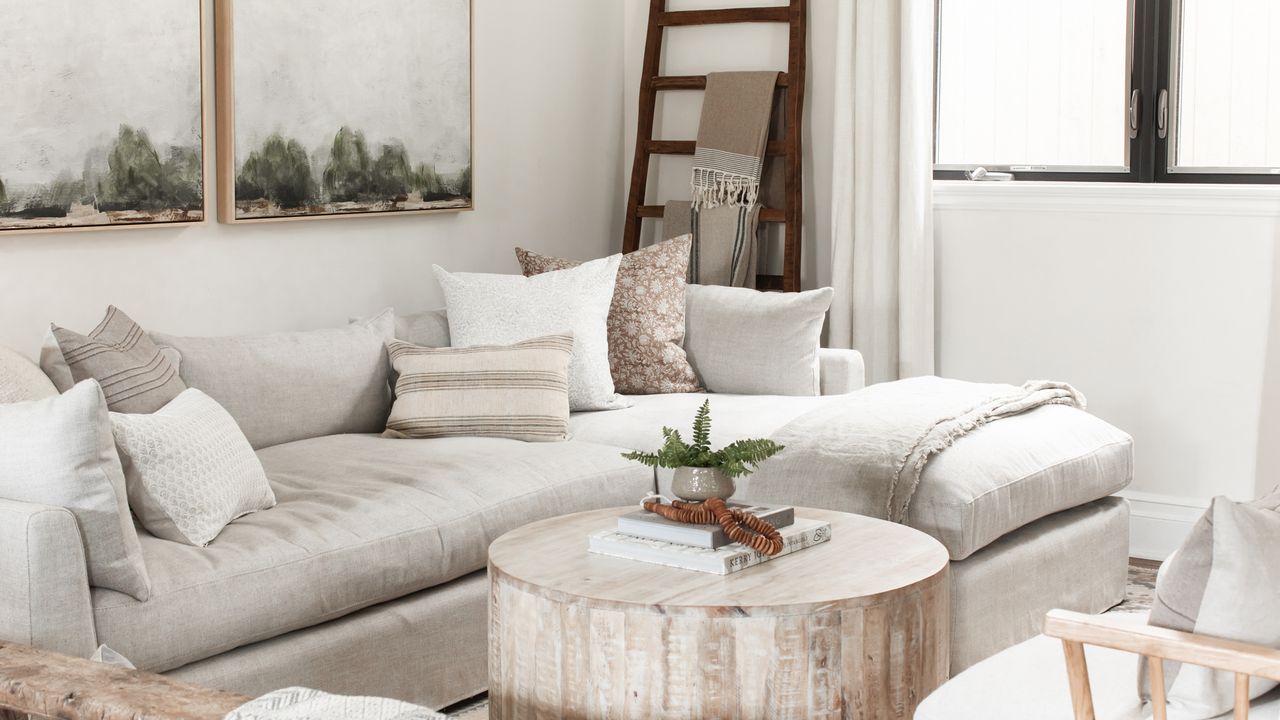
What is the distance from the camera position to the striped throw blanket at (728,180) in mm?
4723

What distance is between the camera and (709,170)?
4832 millimetres

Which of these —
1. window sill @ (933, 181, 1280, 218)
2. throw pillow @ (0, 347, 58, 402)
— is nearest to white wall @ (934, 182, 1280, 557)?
window sill @ (933, 181, 1280, 218)

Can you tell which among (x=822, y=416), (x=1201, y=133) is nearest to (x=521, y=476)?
(x=822, y=416)

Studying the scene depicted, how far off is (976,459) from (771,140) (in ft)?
6.57

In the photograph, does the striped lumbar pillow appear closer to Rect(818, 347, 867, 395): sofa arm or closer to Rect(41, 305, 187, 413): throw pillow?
Rect(41, 305, 187, 413): throw pillow

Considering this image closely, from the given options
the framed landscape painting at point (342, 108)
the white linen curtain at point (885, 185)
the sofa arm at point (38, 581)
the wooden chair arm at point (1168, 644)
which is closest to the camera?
the wooden chair arm at point (1168, 644)

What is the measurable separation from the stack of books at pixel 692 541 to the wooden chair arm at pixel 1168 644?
0.65 meters

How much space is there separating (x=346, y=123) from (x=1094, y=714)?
293 cm

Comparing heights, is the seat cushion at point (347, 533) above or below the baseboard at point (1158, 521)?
above

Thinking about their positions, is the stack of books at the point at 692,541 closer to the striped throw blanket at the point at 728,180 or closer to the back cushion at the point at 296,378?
the back cushion at the point at 296,378

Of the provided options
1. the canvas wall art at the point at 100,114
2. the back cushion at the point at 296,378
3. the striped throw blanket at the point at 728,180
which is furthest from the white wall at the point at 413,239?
the striped throw blanket at the point at 728,180

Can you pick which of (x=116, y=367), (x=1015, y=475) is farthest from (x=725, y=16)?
(x=116, y=367)

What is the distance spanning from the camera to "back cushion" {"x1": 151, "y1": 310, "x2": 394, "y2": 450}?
10.7 feet

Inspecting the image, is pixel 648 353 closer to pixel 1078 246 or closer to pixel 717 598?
pixel 1078 246
